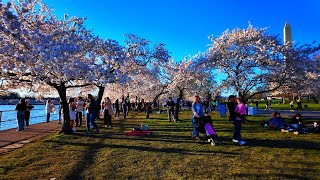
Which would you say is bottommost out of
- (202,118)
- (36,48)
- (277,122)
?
(277,122)

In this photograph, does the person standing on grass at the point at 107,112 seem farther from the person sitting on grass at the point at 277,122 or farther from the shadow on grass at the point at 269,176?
the shadow on grass at the point at 269,176

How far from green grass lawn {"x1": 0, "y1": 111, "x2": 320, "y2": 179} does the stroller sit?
40cm

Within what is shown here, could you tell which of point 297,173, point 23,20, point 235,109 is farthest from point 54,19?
point 297,173

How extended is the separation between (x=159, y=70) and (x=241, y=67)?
33.5 feet

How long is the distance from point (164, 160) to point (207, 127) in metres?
2.92

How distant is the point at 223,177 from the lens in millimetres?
5840

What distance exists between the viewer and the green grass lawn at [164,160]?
20.1 ft

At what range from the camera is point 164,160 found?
7.43 m

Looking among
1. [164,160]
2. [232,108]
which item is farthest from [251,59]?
[164,160]

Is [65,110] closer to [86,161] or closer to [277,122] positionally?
[86,161]

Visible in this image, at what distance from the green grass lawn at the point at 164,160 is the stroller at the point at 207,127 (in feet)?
1.31

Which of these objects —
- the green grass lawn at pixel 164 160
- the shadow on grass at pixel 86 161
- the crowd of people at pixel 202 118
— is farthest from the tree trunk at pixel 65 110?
the shadow on grass at pixel 86 161

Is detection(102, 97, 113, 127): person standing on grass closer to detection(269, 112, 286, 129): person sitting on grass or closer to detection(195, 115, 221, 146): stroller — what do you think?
detection(195, 115, 221, 146): stroller

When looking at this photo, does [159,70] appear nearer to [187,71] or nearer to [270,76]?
[187,71]
